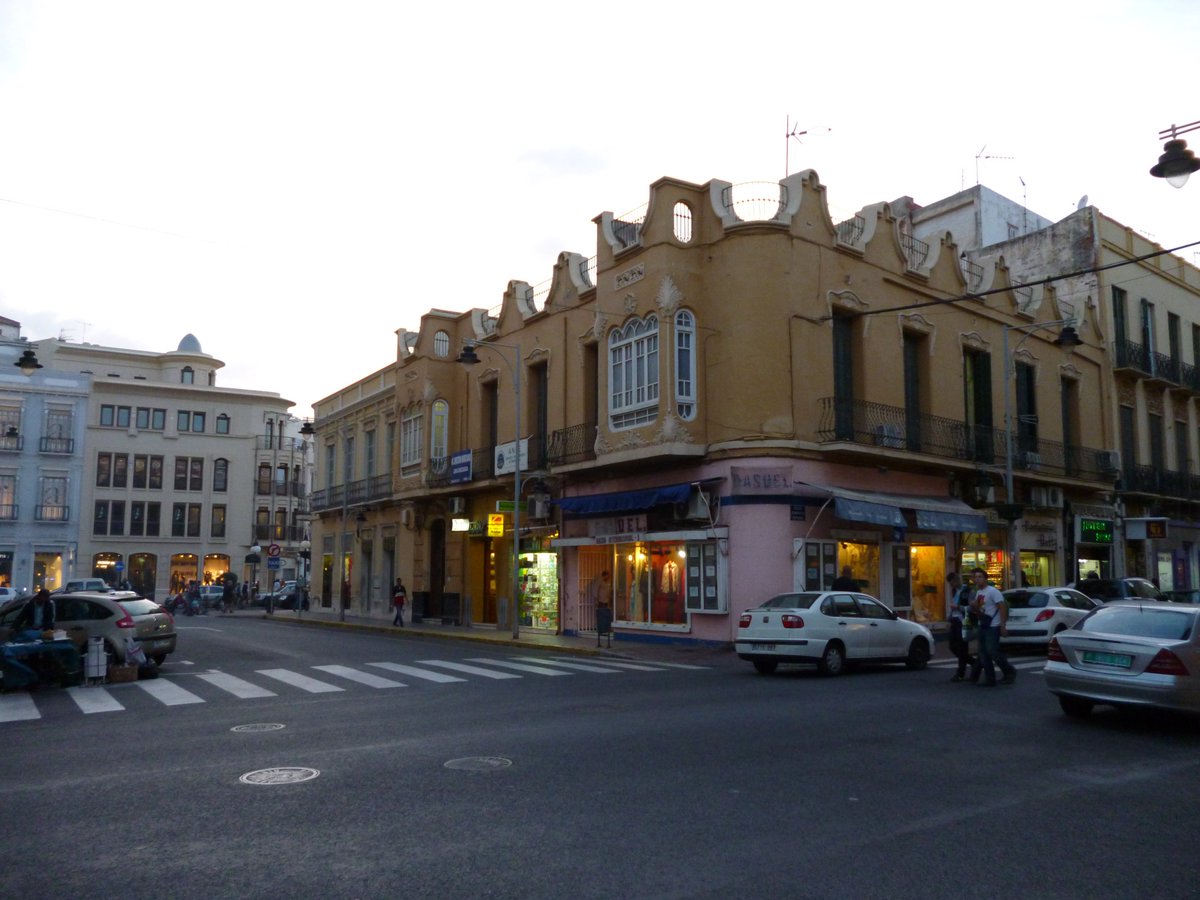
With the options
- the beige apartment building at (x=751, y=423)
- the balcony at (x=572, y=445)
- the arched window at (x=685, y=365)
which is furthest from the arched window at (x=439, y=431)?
the arched window at (x=685, y=365)

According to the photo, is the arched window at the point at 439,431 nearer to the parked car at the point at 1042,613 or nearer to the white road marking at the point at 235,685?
the white road marking at the point at 235,685

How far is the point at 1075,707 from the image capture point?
12055 mm

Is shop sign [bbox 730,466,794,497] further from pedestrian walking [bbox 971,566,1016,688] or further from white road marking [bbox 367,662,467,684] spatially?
white road marking [bbox 367,662,467,684]

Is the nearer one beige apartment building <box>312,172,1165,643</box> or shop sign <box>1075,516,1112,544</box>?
beige apartment building <box>312,172,1165,643</box>

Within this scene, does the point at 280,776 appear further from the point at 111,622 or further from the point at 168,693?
the point at 111,622

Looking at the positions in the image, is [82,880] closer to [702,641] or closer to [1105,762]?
[1105,762]

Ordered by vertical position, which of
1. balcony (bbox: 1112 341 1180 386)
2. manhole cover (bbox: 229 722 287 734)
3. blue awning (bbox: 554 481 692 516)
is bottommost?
manhole cover (bbox: 229 722 287 734)

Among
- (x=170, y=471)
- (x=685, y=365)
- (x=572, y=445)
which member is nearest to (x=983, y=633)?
(x=685, y=365)

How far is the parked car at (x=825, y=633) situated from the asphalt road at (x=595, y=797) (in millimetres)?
2713

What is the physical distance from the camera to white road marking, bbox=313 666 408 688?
15.4 m

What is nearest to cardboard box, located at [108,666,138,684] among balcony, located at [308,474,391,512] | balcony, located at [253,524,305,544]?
balcony, located at [308,474,391,512]

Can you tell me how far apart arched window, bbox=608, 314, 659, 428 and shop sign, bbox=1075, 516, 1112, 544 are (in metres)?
16.7

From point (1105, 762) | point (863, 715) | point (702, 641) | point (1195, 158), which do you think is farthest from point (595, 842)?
point (702, 641)

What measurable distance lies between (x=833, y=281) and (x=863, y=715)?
15112 mm
